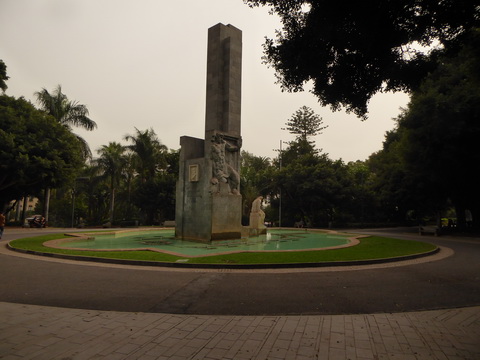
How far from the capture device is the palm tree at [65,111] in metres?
32.9

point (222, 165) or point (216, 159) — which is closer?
point (216, 159)

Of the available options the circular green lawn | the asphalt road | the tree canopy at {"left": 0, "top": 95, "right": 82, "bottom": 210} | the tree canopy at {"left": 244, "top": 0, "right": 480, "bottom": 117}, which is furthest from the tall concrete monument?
the tree canopy at {"left": 0, "top": 95, "right": 82, "bottom": 210}

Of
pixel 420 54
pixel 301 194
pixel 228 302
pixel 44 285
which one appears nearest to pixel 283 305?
pixel 228 302

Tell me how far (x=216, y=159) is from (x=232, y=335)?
12650mm

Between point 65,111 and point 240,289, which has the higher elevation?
point 65,111

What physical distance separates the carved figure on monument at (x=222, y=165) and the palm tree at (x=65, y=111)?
76.6 feet

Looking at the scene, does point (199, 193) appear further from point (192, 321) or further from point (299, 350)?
point (299, 350)

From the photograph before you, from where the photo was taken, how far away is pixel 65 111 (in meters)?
33.9

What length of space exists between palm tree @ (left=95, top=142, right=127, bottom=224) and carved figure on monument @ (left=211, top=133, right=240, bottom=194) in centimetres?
2299

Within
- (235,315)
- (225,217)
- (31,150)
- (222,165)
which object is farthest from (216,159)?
(31,150)

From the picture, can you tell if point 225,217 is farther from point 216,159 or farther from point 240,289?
point 240,289

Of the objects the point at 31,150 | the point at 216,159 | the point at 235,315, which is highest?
the point at 31,150

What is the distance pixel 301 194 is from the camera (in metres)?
36.9

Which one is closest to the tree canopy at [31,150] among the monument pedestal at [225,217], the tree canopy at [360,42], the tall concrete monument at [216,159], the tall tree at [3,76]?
the tall tree at [3,76]
